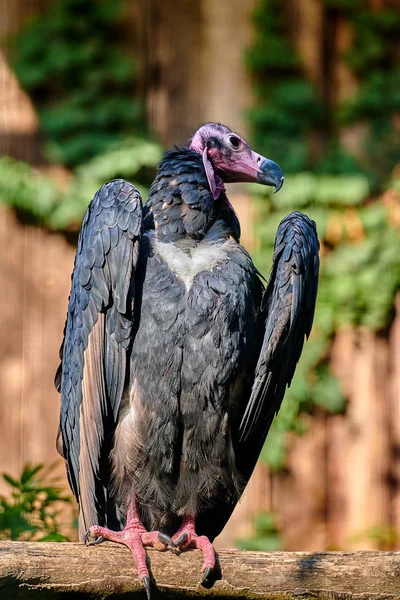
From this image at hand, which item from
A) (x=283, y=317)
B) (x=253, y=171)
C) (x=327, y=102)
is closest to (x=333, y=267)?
(x=327, y=102)

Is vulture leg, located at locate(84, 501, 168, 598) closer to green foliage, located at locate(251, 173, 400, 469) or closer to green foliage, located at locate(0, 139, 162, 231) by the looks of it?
green foliage, located at locate(251, 173, 400, 469)

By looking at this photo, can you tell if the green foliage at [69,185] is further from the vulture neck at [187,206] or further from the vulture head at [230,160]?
the vulture neck at [187,206]

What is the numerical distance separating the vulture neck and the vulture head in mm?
95

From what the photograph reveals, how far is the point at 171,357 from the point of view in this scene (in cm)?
496

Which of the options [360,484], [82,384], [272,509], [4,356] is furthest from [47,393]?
[82,384]

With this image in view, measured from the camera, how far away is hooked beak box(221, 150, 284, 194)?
216 inches

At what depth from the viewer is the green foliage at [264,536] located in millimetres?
7781

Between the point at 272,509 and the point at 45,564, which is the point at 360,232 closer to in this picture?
the point at 272,509

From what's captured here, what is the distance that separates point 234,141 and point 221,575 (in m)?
2.33

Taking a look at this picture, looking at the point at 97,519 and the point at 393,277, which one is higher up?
the point at 393,277

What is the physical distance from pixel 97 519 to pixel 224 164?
194 cm

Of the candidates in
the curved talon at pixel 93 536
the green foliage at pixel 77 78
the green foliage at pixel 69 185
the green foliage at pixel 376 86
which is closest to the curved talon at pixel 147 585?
the curved talon at pixel 93 536

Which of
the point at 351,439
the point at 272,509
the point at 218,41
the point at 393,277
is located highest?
the point at 218,41

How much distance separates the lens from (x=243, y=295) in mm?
5137
